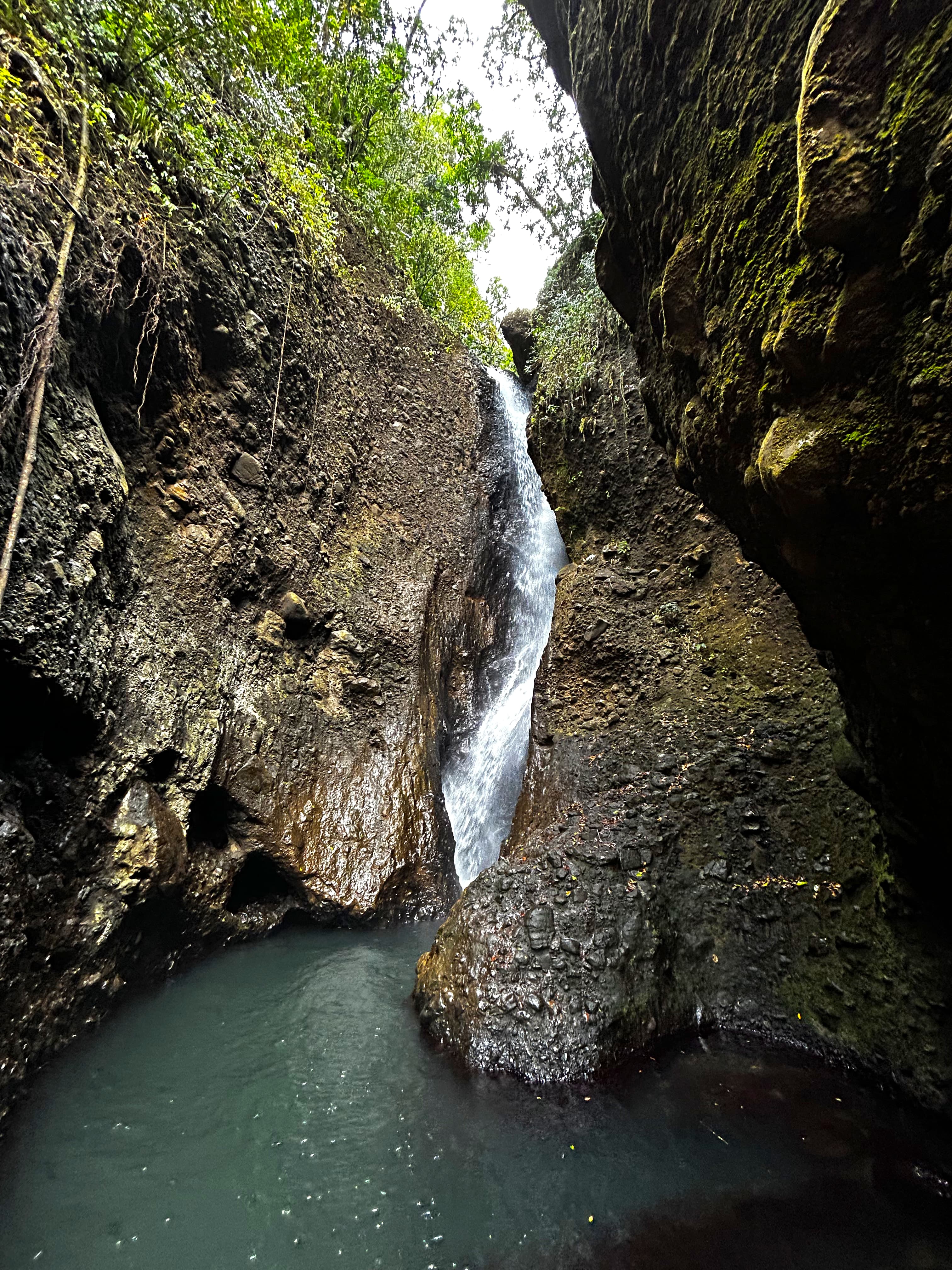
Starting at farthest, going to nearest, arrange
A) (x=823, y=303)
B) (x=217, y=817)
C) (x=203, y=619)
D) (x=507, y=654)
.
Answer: (x=507, y=654)
(x=203, y=619)
(x=217, y=817)
(x=823, y=303)

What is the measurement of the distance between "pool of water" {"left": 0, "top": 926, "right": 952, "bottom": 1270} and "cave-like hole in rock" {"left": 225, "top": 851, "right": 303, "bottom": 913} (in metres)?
1.72

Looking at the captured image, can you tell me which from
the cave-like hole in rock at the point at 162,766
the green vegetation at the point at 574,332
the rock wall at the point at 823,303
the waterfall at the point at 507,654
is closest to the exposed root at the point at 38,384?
the cave-like hole in rock at the point at 162,766

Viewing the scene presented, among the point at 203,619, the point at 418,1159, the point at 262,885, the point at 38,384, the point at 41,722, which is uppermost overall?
the point at 38,384

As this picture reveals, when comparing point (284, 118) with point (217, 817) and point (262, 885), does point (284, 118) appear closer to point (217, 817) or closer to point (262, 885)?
point (217, 817)

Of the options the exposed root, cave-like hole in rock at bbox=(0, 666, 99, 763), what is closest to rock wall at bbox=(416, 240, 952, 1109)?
cave-like hole in rock at bbox=(0, 666, 99, 763)

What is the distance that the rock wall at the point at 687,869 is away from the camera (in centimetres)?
382

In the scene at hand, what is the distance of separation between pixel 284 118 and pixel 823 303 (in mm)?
9430

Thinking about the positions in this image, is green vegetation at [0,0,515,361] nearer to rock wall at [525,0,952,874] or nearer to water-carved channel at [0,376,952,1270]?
rock wall at [525,0,952,874]

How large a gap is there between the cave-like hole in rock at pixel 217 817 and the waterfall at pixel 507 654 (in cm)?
302

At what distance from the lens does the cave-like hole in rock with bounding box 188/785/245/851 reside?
19.1ft

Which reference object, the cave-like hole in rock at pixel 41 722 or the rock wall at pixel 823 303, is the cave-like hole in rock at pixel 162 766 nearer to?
the cave-like hole in rock at pixel 41 722

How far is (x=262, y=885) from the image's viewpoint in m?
6.24

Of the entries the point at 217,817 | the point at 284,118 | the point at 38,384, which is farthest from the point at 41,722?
the point at 284,118

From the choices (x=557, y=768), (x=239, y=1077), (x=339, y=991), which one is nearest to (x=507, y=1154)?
(x=239, y=1077)
